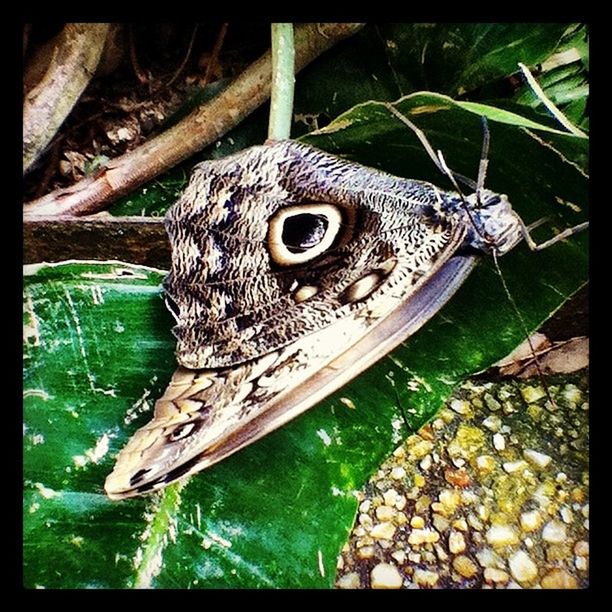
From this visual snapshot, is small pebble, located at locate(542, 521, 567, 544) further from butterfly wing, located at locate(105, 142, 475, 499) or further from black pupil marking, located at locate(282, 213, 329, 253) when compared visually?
black pupil marking, located at locate(282, 213, 329, 253)

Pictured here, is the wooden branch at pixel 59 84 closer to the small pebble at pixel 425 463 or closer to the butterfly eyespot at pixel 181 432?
the butterfly eyespot at pixel 181 432

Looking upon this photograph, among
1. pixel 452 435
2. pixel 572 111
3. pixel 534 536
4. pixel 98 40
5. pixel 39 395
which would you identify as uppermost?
pixel 98 40

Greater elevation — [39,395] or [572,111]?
[572,111]

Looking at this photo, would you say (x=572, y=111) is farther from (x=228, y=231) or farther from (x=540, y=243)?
(x=228, y=231)

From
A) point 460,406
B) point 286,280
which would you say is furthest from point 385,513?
point 286,280

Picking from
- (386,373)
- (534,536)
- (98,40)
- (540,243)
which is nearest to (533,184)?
(540,243)
